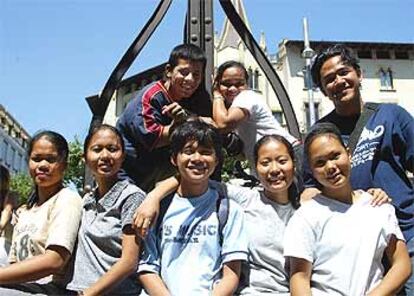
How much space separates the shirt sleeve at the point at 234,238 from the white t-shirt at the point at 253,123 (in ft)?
1.54

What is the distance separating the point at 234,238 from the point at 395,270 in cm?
61

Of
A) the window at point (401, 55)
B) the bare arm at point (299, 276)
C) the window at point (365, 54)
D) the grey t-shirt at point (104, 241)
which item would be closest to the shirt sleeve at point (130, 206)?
the grey t-shirt at point (104, 241)

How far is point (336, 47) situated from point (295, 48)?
981 inches

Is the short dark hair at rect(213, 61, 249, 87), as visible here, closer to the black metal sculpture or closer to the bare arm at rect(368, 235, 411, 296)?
the black metal sculpture

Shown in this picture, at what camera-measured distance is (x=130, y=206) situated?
2172 mm

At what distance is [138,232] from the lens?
2.05m

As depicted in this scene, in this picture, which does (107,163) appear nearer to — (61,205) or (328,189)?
(61,205)

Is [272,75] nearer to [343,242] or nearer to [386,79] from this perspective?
[343,242]

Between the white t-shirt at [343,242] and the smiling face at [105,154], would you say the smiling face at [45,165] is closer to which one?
the smiling face at [105,154]

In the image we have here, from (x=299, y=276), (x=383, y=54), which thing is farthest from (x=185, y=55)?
(x=383, y=54)

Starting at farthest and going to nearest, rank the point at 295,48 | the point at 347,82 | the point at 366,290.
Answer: the point at 295,48 < the point at 347,82 < the point at 366,290

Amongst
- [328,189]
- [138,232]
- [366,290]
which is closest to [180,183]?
[138,232]

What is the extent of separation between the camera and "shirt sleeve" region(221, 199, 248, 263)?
6.73ft

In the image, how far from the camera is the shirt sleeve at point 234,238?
6.73ft
